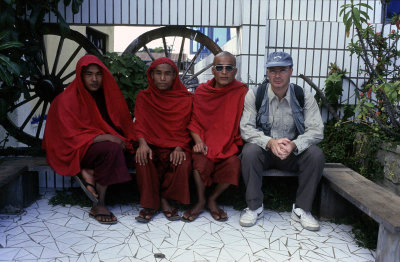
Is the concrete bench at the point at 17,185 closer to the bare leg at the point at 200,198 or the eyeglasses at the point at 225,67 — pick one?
the bare leg at the point at 200,198

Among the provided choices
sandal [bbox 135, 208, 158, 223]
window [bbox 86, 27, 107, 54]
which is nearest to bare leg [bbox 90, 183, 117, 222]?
sandal [bbox 135, 208, 158, 223]

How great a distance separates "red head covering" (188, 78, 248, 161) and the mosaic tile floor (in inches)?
24.1

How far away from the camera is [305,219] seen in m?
2.95

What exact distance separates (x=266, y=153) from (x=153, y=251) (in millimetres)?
1210

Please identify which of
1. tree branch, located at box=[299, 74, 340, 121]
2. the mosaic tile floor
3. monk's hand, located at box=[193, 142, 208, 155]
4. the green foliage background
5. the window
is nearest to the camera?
the mosaic tile floor

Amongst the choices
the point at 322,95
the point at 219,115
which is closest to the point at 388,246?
the point at 219,115

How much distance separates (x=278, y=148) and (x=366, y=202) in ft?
2.36

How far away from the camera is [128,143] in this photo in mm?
3285

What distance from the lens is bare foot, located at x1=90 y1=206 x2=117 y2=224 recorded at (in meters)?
2.95

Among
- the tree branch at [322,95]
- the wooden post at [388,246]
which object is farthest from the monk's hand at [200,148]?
the tree branch at [322,95]

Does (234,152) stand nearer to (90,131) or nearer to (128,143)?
(128,143)

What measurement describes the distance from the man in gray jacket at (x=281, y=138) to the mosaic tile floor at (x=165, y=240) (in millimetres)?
168

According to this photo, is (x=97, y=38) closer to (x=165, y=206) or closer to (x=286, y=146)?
(x=165, y=206)

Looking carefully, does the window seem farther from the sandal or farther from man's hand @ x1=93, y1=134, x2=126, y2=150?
the sandal
